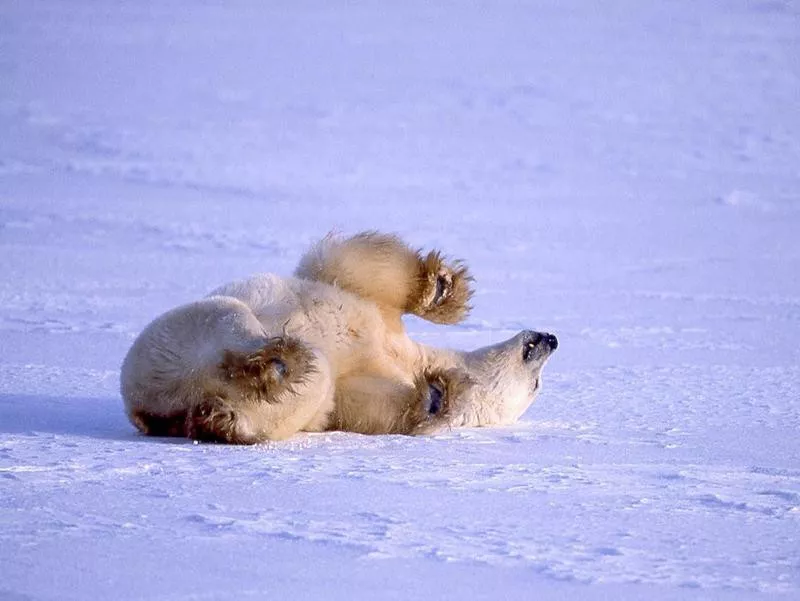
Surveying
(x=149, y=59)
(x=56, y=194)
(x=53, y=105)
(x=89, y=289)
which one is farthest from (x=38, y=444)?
(x=149, y=59)

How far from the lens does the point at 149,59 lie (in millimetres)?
16703

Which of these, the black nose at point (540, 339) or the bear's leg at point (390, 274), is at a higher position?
the bear's leg at point (390, 274)

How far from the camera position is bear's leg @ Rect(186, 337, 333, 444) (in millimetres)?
3914

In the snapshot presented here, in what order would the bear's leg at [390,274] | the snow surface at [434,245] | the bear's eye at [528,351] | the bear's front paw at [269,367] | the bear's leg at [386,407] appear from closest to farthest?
the snow surface at [434,245]
the bear's front paw at [269,367]
the bear's leg at [386,407]
the bear's leg at [390,274]
the bear's eye at [528,351]

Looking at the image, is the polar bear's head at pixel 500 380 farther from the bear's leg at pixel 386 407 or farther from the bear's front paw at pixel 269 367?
the bear's front paw at pixel 269 367

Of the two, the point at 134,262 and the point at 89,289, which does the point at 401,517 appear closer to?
the point at 89,289

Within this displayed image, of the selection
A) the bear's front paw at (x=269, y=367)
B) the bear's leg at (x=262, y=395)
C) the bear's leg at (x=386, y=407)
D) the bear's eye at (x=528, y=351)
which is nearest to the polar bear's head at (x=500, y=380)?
the bear's eye at (x=528, y=351)

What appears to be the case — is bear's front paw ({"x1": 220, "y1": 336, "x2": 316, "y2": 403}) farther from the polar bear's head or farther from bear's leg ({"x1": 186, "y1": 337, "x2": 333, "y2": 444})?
the polar bear's head

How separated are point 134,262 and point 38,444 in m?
4.96

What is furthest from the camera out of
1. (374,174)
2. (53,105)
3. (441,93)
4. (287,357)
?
(441,93)

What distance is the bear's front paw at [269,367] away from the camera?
12.8 ft

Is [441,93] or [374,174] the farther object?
[441,93]

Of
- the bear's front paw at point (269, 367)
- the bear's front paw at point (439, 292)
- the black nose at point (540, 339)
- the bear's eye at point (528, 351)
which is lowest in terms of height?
the bear's front paw at point (269, 367)

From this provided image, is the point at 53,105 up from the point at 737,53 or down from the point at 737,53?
down
